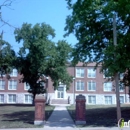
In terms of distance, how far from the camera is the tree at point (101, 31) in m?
15.5

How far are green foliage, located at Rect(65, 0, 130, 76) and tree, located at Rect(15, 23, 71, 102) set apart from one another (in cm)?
2115

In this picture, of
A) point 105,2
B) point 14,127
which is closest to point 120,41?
point 105,2

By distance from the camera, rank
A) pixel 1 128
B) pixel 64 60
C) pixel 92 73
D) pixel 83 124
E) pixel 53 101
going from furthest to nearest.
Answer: pixel 92 73 < pixel 53 101 < pixel 64 60 < pixel 83 124 < pixel 1 128

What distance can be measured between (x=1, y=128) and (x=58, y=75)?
26613mm

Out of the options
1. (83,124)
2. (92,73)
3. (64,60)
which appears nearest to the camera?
(83,124)

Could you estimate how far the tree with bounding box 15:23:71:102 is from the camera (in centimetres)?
4006

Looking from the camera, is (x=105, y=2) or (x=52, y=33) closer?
(x=105, y=2)

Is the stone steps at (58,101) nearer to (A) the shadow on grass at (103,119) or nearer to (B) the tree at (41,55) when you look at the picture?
(B) the tree at (41,55)

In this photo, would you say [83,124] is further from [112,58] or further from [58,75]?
[58,75]

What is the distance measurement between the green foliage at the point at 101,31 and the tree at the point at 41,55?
69.4ft

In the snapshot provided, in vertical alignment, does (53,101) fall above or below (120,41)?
below

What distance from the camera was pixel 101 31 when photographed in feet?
60.1

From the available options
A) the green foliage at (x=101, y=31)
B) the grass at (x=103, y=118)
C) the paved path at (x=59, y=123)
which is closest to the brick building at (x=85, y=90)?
the grass at (x=103, y=118)

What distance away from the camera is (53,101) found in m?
54.1
